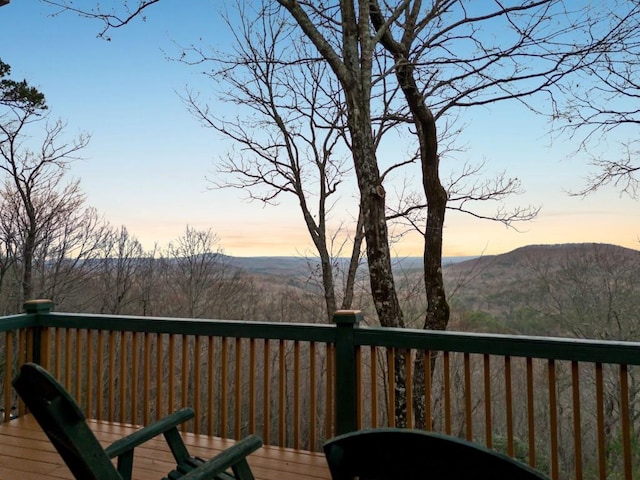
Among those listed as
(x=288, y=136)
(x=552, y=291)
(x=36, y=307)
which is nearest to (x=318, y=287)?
(x=288, y=136)

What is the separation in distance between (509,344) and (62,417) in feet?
6.83

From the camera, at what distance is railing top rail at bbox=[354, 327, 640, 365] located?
7.30 feet

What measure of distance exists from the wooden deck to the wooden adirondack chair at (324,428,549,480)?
6.63ft

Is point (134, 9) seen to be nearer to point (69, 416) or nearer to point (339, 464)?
point (69, 416)

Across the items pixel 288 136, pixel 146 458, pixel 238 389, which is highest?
pixel 288 136

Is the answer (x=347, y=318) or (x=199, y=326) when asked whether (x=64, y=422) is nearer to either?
(x=347, y=318)

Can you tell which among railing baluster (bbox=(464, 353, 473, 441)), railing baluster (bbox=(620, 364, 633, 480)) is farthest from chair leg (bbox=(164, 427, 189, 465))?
railing baluster (bbox=(620, 364, 633, 480))

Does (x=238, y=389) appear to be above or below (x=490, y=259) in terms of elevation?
below

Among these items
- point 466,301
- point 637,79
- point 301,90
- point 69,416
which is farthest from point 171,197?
point 69,416

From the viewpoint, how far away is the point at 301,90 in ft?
33.3

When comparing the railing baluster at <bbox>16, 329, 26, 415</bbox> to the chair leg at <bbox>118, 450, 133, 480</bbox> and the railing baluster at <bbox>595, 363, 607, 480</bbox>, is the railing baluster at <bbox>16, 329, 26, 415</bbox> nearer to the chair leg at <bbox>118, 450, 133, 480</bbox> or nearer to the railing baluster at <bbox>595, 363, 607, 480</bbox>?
the chair leg at <bbox>118, 450, 133, 480</bbox>

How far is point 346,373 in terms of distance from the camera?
2836 mm

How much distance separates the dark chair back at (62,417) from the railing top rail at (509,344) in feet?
5.70

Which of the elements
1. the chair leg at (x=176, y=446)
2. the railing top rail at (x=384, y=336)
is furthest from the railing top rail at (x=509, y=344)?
the chair leg at (x=176, y=446)
